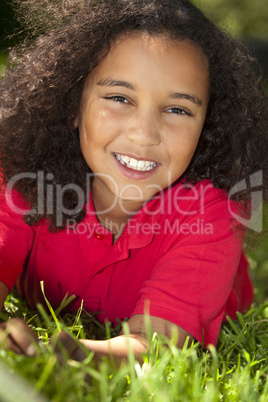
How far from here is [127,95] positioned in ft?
4.89

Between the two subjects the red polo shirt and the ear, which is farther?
the ear

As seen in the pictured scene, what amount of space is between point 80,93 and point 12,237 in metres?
0.51

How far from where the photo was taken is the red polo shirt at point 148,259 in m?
1.50

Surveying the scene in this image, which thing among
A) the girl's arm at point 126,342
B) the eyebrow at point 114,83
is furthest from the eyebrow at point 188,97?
the girl's arm at point 126,342

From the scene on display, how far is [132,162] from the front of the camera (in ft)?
5.22

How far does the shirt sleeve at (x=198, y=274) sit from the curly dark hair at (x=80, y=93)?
206mm

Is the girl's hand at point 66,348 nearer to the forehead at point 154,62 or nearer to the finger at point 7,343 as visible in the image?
the finger at point 7,343

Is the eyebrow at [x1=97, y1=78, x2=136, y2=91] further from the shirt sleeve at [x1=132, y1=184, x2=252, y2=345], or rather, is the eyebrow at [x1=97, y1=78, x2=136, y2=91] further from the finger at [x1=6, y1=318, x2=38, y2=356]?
the finger at [x1=6, y1=318, x2=38, y2=356]

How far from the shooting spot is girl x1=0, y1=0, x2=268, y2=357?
4.92 ft

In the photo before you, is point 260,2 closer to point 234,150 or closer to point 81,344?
point 234,150

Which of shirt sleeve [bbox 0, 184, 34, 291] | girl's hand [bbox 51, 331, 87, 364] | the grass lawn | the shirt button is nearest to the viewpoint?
the grass lawn

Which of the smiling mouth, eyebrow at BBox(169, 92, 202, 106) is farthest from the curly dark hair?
the smiling mouth

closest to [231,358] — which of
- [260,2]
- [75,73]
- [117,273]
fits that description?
[117,273]

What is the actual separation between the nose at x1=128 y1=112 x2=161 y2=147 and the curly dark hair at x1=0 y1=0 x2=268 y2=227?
0.25 m
